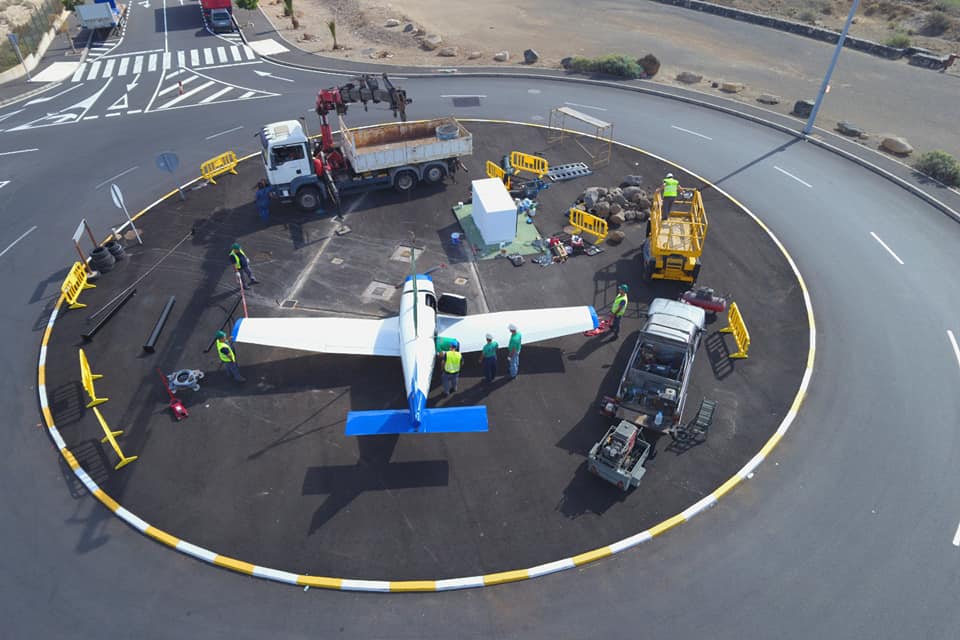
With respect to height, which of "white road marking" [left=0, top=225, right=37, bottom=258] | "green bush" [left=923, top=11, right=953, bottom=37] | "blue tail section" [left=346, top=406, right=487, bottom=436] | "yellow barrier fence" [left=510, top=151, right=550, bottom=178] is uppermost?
"green bush" [left=923, top=11, right=953, bottom=37]

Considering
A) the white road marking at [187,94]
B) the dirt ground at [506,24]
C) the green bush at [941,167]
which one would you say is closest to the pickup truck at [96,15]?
the dirt ground at [506,24]

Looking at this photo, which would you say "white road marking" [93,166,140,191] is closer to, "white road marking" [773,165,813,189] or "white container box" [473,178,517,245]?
"white container box" [473,178,517,245]

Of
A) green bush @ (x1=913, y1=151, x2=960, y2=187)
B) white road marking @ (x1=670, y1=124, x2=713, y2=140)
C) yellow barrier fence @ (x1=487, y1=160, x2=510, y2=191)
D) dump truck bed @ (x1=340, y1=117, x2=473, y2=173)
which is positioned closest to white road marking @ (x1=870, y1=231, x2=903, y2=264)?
green bush @ (x1=913, y1=151, x2=960, y2=187)

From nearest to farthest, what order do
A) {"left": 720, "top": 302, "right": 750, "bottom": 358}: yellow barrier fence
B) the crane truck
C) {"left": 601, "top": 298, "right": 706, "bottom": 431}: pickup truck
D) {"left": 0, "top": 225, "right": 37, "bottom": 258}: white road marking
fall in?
1. {"left": 601, "top": 298, "right": 706, "bottom": 431}: pickup truck
2. {"left": 720, "top": 302, "right": 750, "bottom": 358}: yellow barrier fence
3. {"left": 0, "top": 225, "right": 37, "bottom": 258}: white road marking
4. the crane truck

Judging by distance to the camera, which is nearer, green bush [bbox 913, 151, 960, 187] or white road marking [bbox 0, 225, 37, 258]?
white road marking [bbox 0, 225, 37, 258]

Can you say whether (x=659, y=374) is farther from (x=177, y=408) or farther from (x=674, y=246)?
(x=177, y=408)

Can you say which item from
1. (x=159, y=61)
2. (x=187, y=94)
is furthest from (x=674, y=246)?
(x=159, y=61)

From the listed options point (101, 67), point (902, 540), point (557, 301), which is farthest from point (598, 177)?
point (101, 67)

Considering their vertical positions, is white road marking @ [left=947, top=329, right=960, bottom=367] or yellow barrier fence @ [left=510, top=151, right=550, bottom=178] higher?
yellow barrier fence @ [left=510, top=151, right=550, bottom=178]
